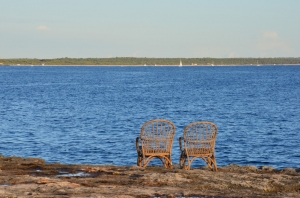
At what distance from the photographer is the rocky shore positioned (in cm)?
1039

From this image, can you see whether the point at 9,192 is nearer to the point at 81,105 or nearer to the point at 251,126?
the point at 251,126

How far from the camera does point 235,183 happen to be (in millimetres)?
11609

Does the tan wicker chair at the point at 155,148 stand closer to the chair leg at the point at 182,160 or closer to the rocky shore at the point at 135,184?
the chair leg at the point at 182,160

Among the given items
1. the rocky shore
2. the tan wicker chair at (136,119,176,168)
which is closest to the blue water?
the tan wicker chair at (136,119,176,168)

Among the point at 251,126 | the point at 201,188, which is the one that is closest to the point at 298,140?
the point at 251,126

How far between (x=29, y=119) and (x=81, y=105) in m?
15.0

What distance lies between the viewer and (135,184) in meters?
11.5

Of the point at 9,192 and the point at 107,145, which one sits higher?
the point at 9,192

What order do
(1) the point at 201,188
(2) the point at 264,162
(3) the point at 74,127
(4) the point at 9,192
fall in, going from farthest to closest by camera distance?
(3) the point at 74,127, (2) the point at 264,162, (1) the point at 201,188, (4) the point at 9,192

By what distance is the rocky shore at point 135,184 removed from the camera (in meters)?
10.4

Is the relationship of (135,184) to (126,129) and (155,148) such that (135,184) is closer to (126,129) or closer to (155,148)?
(155,148)

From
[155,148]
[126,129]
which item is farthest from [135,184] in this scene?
[126,129]

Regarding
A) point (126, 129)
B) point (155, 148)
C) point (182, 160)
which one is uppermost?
point (155, 148)

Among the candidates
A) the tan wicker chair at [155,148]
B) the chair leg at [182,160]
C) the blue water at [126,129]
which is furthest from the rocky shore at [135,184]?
the blue water at [126,129]
